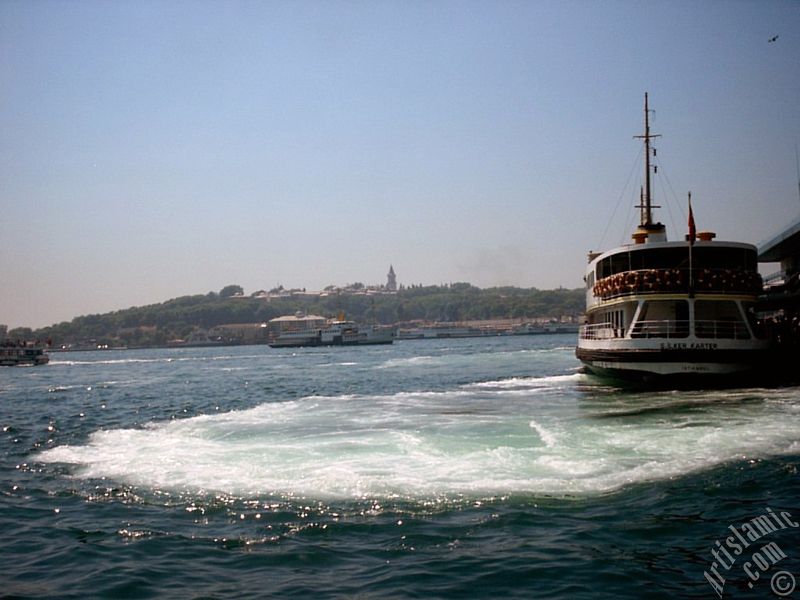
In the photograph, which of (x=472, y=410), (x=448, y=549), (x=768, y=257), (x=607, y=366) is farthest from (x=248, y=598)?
(x=768, y=257)

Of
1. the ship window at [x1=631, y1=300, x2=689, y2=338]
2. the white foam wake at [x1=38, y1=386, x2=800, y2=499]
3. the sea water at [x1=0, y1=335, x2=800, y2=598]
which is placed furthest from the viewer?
the ship window at [x1=631, y1=300, x2=689, y2=338]

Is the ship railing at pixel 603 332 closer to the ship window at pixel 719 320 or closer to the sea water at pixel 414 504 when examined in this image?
the ship window at pixel 719 320

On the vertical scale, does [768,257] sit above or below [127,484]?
above

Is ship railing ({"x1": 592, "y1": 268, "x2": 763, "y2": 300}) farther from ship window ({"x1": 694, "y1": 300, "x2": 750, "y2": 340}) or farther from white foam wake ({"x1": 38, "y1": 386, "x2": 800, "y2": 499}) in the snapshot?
white foam wake ({"x1": 38, "y1": 386, "x2": 800, "y2": 499})

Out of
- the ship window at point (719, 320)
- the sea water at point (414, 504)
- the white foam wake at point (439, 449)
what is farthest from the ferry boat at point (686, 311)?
the white foam wake at point (439, 449)

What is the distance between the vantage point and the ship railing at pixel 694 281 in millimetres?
26156

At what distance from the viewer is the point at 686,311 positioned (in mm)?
28016

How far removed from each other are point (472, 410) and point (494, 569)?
1535 cm

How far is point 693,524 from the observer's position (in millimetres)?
9734

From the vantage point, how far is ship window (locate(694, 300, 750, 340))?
1033 inches

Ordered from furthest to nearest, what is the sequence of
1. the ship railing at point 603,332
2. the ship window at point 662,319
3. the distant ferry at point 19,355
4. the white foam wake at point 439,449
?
the distant ferry at point 19,355 → the ship railing at point 603,332 → the ship window at point 662,319 → the white foam wake at point 439,449

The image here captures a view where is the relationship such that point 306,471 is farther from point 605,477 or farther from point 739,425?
point 739,425

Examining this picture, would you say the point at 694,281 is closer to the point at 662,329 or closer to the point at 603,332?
the point at 662,329

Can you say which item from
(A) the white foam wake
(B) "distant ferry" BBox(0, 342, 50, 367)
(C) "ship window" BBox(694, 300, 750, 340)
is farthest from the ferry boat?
(B) "distant ferry" BBox(0, 342, 50, 367)
